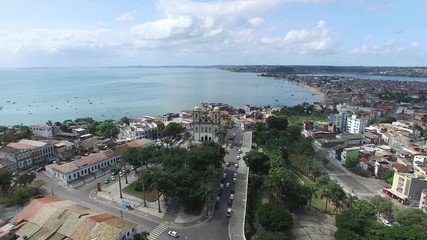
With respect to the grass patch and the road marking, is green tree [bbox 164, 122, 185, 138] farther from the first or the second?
the road marking

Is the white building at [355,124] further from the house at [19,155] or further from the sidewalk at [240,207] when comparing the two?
the house at [19,155]

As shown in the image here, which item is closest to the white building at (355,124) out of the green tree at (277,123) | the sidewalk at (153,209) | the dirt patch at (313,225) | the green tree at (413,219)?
the green tree at (277,123)

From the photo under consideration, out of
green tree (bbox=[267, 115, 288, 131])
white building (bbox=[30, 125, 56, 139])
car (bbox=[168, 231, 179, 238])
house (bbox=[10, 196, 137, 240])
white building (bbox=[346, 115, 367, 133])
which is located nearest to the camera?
house (bbox=[10, 196, 137, 240])

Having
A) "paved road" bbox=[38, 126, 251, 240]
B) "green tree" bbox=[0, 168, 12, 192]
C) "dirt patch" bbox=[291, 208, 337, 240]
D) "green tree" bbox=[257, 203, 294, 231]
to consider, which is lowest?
"dirt patch" bbox=[291, 208, 337, 240]

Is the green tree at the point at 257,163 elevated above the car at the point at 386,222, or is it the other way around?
the green tree at the point at 257,163

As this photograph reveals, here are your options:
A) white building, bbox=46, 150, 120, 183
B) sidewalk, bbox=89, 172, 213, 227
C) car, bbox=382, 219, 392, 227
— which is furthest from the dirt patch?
white building, bbox=46, 150, 120, 183

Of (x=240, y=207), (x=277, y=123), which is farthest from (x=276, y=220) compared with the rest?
(x=277, y=123)
